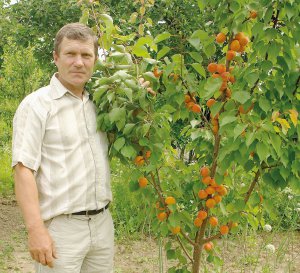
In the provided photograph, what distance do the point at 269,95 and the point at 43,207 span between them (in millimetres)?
1055

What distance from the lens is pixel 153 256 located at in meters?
4.26

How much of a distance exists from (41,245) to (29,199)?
0.64 feet

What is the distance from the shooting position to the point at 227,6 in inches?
73.2

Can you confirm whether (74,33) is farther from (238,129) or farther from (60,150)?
(238,129)

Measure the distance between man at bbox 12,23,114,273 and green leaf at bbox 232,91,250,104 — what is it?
731 mm

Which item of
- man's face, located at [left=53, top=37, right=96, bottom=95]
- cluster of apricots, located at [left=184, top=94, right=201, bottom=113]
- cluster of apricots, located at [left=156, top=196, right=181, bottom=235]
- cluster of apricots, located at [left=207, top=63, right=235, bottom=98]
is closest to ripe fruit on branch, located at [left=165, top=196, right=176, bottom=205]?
cluster of apricots, located at [left=156, top=196, right=181, bottom=235]

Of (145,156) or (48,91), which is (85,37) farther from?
(145,156)

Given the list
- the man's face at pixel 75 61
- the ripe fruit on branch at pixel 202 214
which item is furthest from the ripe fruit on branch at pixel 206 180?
the man's face at pixel 75 61

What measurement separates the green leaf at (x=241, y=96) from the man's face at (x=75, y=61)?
73 cm

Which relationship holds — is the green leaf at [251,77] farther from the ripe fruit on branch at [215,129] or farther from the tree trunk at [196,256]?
the tree trunk at [196,256]

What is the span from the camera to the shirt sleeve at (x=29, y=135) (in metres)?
2.05

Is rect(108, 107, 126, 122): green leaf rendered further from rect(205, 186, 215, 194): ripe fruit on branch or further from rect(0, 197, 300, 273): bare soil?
rect(0, 197, 300, 273): bare soil

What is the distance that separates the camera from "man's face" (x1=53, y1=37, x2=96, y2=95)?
7.16 ft

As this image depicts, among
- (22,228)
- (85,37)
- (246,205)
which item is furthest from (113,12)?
(246,205)
